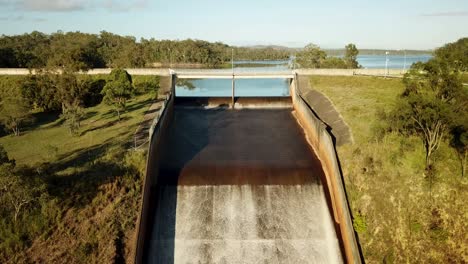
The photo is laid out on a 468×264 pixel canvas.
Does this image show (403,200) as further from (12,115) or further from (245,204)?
(12,115)

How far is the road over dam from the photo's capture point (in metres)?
21.8

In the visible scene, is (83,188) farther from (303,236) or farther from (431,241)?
(431,241)

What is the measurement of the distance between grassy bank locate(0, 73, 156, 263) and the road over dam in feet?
3.95

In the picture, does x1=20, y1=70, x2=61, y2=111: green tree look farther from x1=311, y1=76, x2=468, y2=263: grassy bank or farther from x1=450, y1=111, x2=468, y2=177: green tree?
x1=450, y1=111, x2=468, y2=177: green tree

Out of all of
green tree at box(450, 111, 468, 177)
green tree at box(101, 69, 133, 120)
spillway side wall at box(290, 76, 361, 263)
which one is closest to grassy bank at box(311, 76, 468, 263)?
green tree at box(450, 111, 468, 177)

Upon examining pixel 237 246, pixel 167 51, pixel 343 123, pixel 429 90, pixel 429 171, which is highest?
pixel 167 51

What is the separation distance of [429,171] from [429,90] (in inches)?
201

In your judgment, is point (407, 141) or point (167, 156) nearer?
point (407, 141)

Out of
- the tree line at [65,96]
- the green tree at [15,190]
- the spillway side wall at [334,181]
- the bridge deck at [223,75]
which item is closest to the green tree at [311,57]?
the bridge deck at [223,75]

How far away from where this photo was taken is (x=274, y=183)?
2548 centimetres

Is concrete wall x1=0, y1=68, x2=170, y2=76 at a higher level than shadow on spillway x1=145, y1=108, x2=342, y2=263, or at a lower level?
higher

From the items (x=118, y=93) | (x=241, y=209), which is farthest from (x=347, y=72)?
(x=241, y=209)

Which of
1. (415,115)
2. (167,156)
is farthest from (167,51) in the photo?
(415,115)

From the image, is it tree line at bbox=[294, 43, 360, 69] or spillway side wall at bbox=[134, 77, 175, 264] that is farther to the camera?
tree line at bbox=[294, 43, 360, 69]
